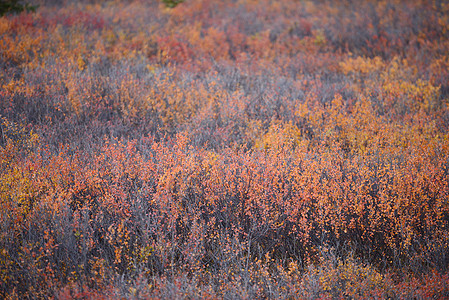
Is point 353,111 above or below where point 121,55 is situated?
below

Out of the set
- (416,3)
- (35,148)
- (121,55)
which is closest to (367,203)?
(35,148)

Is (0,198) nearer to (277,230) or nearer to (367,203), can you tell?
(277,230)

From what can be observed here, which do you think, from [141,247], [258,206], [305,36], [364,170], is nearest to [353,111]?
[364,170]

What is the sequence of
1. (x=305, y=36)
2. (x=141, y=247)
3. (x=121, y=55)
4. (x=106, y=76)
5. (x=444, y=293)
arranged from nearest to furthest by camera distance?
1. (x=444, y=293)
2. (x=141, y=247)
3. (x=106, y=76)
4. (x=121, y=55)
5. (x=305, y=36)

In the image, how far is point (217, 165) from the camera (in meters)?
3.87

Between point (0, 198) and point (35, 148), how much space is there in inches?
48.5

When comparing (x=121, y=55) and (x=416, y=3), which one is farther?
(x=416, y=3)

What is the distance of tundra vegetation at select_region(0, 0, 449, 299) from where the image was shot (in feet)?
8.90

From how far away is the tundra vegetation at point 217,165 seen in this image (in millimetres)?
2713

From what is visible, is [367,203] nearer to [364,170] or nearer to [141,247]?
[364,170]

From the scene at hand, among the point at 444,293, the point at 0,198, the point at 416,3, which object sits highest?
the point at 416,3

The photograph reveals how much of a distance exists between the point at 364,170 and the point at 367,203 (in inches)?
16.4

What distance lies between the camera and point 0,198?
3072mm

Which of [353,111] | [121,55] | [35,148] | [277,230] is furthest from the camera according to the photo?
[121,55]
